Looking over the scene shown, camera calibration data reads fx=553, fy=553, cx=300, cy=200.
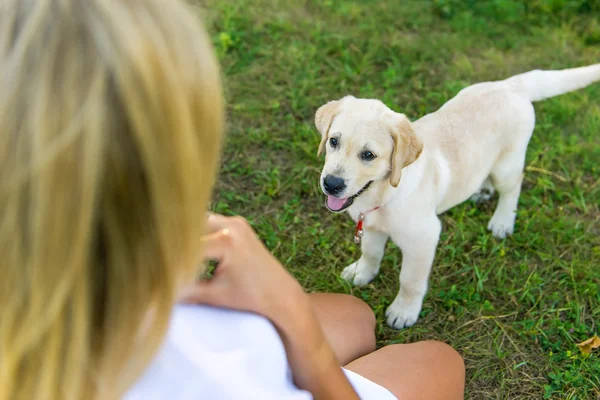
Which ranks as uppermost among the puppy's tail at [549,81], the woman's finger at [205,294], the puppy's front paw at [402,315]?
the woman's finger at [205,294]

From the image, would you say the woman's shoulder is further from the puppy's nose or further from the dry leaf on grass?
the dry leaf on grass

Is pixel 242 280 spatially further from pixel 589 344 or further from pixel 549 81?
pixel 549 81

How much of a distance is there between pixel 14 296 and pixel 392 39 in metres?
3.84

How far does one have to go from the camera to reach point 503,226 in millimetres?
3111

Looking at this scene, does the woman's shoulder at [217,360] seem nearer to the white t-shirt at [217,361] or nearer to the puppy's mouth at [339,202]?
the white t-shirt at [217,361]

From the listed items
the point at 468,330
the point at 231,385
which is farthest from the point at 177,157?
the point at 468,330

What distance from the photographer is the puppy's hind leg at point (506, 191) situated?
2.87 metres

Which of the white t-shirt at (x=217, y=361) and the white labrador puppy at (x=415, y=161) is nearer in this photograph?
the white t-shirt at (x=217, y=361)

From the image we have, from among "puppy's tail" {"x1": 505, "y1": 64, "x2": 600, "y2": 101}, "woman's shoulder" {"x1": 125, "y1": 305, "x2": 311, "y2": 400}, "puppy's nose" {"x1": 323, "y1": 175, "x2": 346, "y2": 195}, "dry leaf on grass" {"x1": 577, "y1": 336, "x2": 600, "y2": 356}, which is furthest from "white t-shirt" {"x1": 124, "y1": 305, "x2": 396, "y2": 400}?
"puppy's tail" {"x1": 505, "y1": 64, "x2": 600, "y2": 101}

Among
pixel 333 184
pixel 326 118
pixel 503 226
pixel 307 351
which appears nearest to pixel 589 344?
pixel 503 226

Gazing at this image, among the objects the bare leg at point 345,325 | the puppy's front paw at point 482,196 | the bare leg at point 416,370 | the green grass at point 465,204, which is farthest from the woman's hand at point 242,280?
the puppy's front paw at point 482,196

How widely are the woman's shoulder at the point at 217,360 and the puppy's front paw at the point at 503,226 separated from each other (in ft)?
7.38

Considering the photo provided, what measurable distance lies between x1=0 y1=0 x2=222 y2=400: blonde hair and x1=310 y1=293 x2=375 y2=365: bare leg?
3.54ft

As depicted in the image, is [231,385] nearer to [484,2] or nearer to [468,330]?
[468,330]
